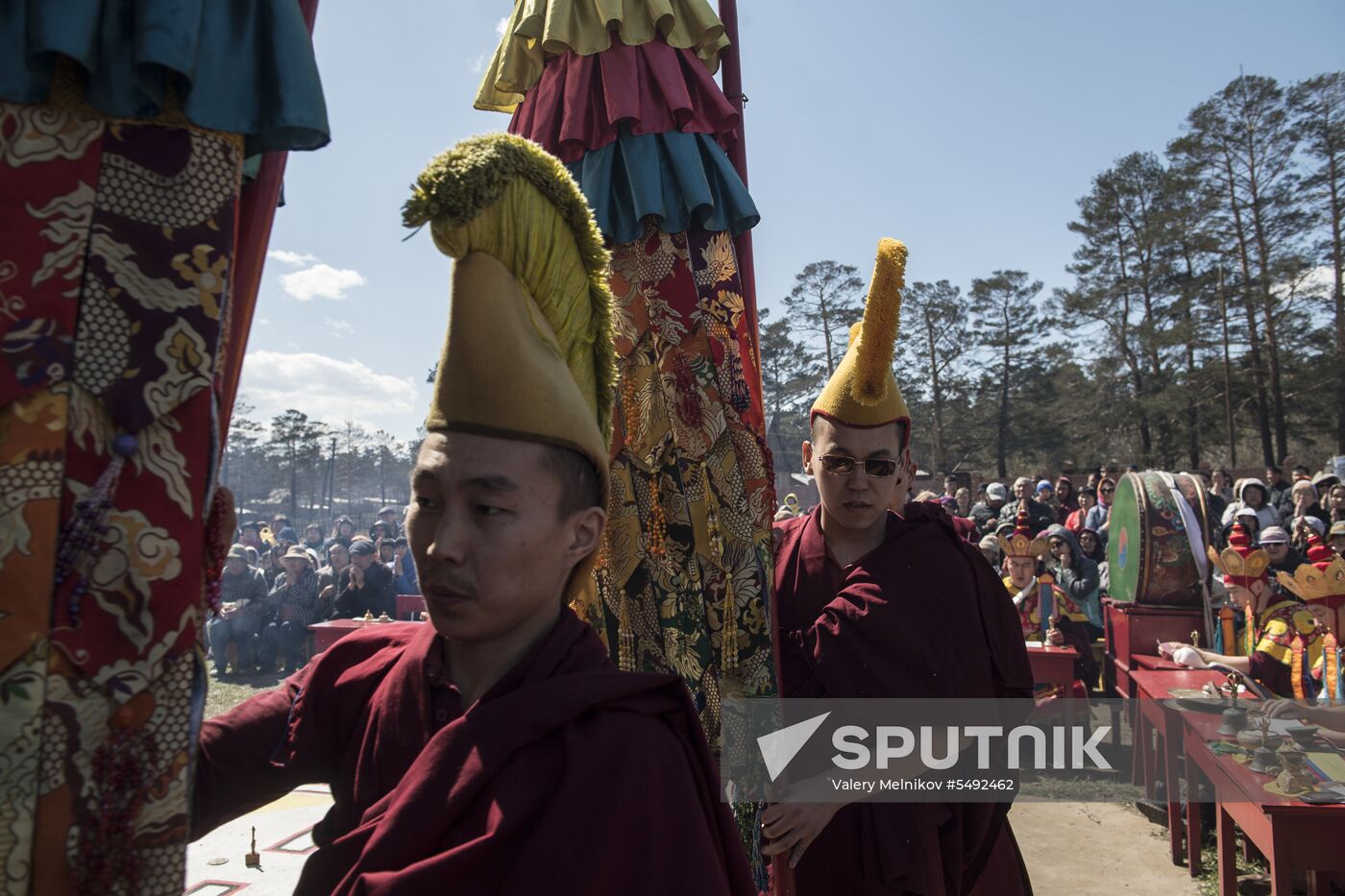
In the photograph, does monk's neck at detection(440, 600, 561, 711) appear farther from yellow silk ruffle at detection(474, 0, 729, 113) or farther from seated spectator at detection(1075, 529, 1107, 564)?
seated spectator at detection(1075, 529, 1107, 564)

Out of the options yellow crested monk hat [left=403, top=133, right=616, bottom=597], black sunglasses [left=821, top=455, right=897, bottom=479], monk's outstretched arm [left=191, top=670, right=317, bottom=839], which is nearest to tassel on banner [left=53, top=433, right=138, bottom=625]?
monk's outstretched arm [left=191, top=670, right=317, bottom=839]

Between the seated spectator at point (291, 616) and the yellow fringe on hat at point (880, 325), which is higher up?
the yellow fringe on hat at point (880, 325)

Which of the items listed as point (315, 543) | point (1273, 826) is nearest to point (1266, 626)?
point (1273, 826)

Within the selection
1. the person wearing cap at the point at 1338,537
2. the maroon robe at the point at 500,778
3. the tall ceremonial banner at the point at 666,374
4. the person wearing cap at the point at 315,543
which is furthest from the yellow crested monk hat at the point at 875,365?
the person wearing cap at the point at 315,543

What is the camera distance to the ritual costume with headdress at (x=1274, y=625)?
495 centimetres

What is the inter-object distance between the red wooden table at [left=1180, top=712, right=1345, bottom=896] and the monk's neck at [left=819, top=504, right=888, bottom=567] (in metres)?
2.27

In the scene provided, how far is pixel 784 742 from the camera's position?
8.57 ft

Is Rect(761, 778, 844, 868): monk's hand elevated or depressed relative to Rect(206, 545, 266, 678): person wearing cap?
elevated

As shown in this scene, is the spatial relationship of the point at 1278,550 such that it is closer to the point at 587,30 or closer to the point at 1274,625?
the point at 1274,625

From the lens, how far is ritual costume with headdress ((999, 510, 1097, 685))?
24.8 feet

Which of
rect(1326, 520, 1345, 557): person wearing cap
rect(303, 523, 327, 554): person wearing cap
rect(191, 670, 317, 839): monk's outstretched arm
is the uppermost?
rect(1326, 520, 1345, 557): person wearing cap

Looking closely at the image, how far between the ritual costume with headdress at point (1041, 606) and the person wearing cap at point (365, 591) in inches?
267

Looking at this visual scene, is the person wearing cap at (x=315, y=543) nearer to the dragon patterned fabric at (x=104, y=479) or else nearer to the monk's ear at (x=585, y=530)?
the monk's ear at (x=585, y=530)

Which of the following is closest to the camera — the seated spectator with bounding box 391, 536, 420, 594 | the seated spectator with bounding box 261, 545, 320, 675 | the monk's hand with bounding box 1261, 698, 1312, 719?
the monk's hand with bounding box 1261, 698, 1312, 719
